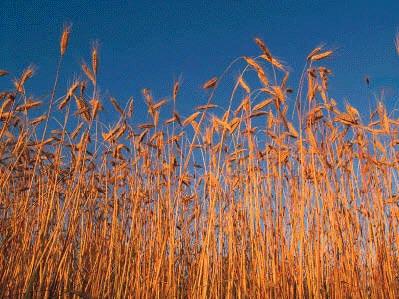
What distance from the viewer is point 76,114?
2871 millimetres

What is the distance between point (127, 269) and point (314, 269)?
1.26 m

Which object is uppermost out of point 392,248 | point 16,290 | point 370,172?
point 370,172

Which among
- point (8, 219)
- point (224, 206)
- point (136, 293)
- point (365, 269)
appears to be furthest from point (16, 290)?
point (365, 269)

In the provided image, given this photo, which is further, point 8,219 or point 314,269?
point 8,219

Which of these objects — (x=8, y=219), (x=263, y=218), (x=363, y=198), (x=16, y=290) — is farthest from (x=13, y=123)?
(x=363, y=198)

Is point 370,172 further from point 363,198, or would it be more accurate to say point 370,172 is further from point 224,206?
point 224,206

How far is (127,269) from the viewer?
280 cm

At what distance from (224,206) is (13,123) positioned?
1679mm

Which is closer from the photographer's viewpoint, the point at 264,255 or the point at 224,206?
the point at 264,255

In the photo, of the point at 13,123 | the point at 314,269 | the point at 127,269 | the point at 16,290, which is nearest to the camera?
the point at 16,290

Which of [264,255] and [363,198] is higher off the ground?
[363,198]

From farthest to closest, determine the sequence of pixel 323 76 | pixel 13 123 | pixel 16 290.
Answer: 1. pixel 323 76
2. pixel 13 123
3. pixel 16 290

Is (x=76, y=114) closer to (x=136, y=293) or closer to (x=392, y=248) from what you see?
(x=136, y=293)

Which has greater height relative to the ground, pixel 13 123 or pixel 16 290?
pixel 13 123
